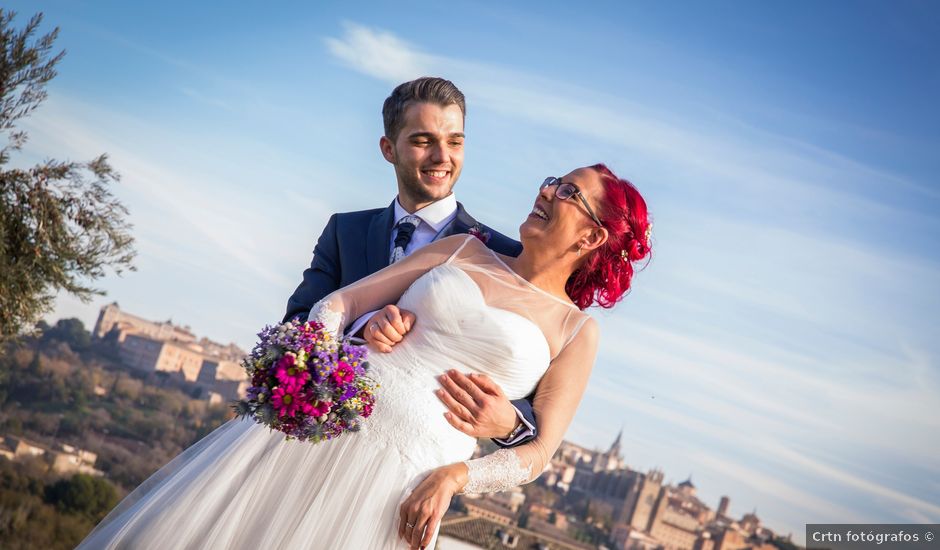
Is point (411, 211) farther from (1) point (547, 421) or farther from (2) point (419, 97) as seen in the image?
(1) point (547, 421)

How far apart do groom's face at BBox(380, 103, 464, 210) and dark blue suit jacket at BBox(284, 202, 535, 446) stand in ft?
0.47

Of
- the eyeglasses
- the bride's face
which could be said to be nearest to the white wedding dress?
the bride's face

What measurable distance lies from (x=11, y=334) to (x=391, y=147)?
858cm

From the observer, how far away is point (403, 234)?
13.8 ft

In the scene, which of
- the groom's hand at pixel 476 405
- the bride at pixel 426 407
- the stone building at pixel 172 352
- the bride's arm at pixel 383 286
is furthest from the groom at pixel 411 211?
the stone building at pixel 172 352

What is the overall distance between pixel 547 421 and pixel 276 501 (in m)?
0.97

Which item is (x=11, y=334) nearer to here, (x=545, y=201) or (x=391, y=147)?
(x=391, y=147)

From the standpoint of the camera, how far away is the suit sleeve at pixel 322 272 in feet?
13.2

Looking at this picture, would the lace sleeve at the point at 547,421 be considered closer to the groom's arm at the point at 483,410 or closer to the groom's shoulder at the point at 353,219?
the groom's arm at the point at 483,410

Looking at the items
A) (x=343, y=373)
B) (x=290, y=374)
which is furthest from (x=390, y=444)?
(x=290, y=374)

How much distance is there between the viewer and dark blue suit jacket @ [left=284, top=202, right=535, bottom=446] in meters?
4.11

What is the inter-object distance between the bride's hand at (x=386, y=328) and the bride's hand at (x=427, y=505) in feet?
1.69

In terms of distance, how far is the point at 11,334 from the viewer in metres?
11.3

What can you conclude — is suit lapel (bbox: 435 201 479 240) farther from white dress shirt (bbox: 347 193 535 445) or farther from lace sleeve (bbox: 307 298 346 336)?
lace sleeve (bbox: 307 298 346 336)
